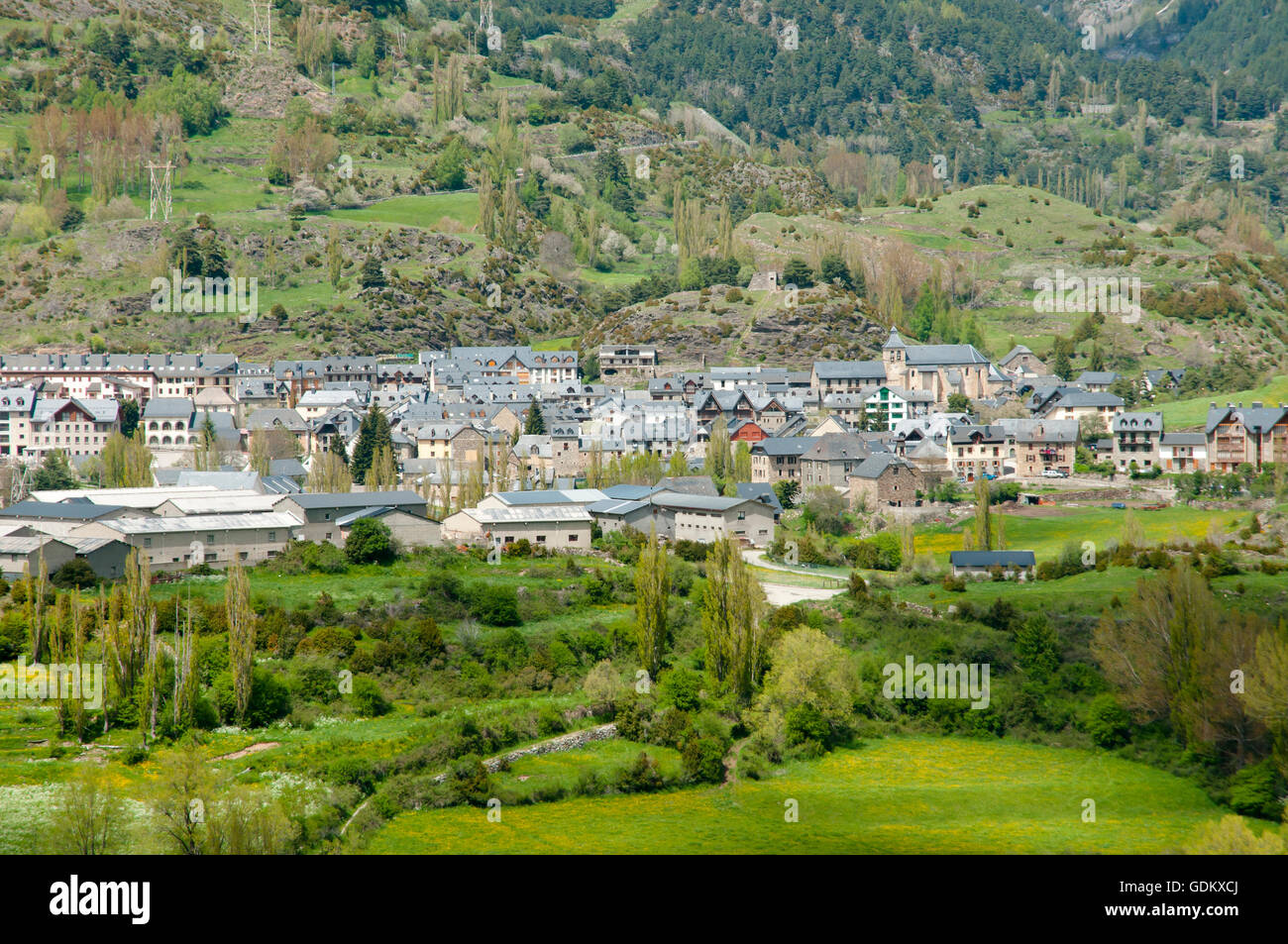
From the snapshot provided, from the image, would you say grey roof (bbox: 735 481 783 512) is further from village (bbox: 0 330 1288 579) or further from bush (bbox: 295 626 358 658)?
bush (bbox: 295 626 358 658)

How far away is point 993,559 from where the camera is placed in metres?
69.1

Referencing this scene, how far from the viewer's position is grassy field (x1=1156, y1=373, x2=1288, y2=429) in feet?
355

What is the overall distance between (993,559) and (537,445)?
151 feet

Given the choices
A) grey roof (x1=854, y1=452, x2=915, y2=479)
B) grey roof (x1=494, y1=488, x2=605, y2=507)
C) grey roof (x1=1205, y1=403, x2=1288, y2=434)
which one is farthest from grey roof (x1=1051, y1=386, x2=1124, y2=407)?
grey roof (x1=494, y1=488, x2=605, y2=507)

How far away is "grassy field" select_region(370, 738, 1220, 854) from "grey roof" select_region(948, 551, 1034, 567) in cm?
2183

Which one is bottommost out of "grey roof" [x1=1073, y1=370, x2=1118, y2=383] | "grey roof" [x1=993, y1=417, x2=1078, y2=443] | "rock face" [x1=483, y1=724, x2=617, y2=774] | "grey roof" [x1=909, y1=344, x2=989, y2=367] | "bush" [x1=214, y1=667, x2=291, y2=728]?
"rock face" [x1=483, y1=724, x2=617, y2=774]

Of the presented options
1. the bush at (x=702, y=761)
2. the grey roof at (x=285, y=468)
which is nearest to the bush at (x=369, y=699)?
the bush at (x=702, y=761)

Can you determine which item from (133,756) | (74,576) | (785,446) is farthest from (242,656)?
(785,446)

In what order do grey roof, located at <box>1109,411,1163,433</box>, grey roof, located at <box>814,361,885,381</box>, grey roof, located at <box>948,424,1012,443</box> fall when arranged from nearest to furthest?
1. grey roof, located at <box>1109,411,1163,433</box>
2. grey roof, located at <box>948,424,1012,443</box>
3. grey roof, located at <box>814,361,885,381</box>

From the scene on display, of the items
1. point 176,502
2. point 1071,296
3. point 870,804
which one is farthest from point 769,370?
point 870,804

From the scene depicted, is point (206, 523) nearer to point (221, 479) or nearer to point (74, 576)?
point (74, 576)

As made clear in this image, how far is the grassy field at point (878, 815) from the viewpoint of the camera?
126ft

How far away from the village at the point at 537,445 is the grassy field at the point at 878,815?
2446cm
